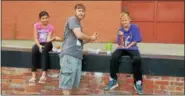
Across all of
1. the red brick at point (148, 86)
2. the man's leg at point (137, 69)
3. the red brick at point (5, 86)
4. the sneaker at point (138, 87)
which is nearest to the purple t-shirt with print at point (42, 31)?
the red brick at point (5, 86)

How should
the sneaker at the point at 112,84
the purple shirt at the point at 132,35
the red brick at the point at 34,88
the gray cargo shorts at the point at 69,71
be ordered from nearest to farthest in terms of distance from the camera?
the gray cargo shorts at the point at 69,71 → the purple shirt at the point at 132,35 → the sneaker at the point at 112,84 → the red brick at the point at 34,88

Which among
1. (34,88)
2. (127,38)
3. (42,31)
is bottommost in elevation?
(34,88)

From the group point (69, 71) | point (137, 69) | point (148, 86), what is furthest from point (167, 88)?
point (69, 71)

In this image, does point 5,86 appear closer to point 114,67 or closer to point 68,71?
point 68,71

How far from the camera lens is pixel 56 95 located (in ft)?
25.7

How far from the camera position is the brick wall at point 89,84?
7.47m

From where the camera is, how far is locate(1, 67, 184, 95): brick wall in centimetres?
747

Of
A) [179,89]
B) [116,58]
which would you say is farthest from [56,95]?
[179,89]

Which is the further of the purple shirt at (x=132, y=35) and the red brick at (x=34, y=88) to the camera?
the red brick at (x=34, y=88)

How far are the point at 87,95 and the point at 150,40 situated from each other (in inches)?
186

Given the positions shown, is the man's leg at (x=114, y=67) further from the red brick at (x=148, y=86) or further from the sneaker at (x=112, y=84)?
the red brick at (x=148, y=86)

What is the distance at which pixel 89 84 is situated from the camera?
7730mm

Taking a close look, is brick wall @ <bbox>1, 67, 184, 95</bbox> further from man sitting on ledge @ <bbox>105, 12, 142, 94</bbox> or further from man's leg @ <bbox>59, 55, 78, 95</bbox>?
man's leg @ <bbox>59, 55, 78, 95</bbox>

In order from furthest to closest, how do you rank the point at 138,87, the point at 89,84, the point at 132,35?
the point at 89,84 → the point at 138,87 → the point at 132,35
